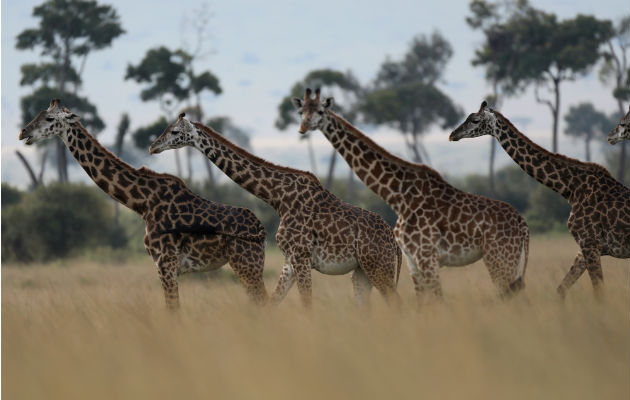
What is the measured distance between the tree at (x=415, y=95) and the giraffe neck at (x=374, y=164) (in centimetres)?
3973

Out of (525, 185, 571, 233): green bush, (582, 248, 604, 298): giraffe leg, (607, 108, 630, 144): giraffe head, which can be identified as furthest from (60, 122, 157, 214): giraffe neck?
(525, 185, 571, 233): green bush

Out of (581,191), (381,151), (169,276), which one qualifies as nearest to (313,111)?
(381,151)

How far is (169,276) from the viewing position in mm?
10062

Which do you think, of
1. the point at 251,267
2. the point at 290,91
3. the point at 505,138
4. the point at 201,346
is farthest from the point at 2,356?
the point at 290,91

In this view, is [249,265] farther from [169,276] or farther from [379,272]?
[379,272]

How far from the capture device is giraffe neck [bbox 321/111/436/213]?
962 cm

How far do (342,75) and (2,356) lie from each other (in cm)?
4251

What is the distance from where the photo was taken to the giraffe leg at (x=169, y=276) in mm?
10016

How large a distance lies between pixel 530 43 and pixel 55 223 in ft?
96.5

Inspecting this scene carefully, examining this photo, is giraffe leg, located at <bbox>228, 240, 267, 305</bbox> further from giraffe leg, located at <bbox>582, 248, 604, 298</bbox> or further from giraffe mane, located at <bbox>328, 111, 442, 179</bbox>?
giraffe leg, located at <bbox>582, 248, 604, 298</bbox>

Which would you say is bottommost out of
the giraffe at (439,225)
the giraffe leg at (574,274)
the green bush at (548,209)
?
the green bush at (548,209)

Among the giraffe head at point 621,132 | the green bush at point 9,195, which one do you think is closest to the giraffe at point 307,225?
the giraffe head at point 621,132

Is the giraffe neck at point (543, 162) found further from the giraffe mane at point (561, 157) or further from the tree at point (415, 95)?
the tree at point (415, 95)

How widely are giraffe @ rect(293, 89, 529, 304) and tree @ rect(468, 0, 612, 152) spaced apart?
38827 mm
